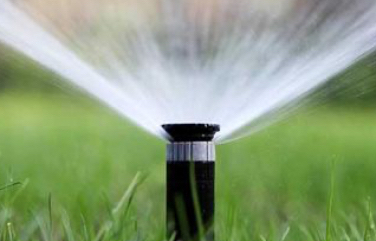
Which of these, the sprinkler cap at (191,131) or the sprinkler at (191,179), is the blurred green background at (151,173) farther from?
the sprinkler cap at (191,131)

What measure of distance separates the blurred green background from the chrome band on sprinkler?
0.24 meters

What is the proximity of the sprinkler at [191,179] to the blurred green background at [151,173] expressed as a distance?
0.13 metres

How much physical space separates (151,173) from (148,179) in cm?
9

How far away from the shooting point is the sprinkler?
2.20 meters

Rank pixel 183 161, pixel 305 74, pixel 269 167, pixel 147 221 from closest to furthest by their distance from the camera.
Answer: pixel 183 161
pixel 147 221
pixel 305 74
pixel 269 167

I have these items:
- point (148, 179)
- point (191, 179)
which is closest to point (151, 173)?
point (148, 179)

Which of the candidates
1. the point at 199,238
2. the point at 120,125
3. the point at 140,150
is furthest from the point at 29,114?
the point at 199,238

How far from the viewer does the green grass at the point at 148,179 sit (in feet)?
8.57

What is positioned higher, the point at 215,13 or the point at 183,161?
the point at 215,13

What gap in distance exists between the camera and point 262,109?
9.09ft

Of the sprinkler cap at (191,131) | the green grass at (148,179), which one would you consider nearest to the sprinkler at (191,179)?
the sprinkler cap at (191,131)

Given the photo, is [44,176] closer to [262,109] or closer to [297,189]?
[297,189]

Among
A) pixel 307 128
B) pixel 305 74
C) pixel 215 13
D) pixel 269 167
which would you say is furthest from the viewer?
pixel 215 13

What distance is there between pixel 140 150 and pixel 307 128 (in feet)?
4.23
